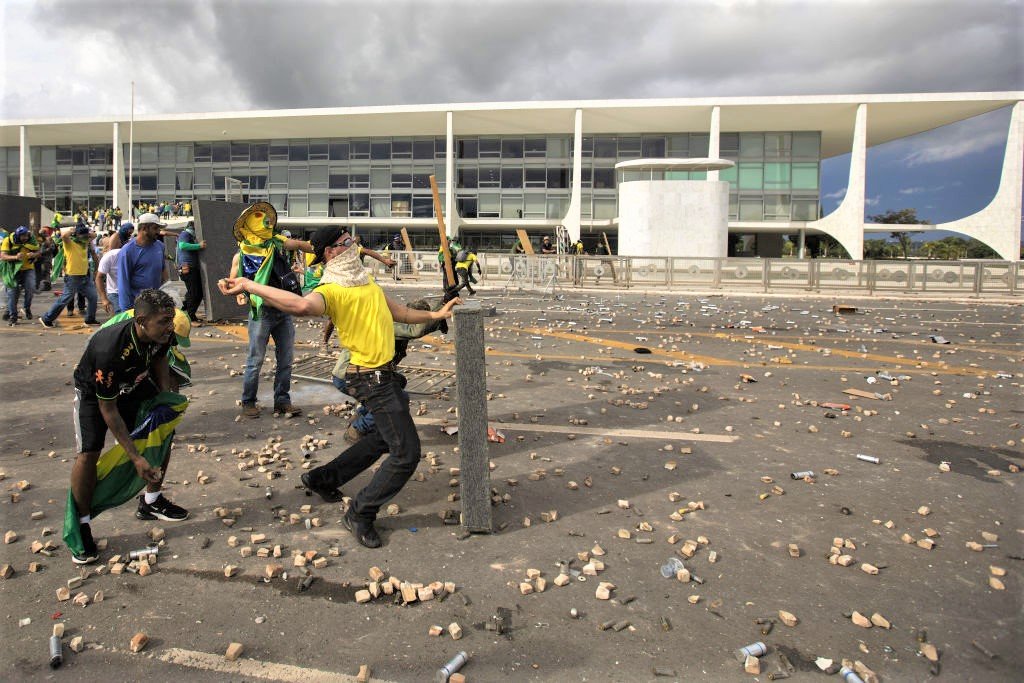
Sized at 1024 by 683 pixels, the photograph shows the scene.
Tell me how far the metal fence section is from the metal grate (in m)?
16.1

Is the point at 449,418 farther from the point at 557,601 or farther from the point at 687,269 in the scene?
the point at 687,269

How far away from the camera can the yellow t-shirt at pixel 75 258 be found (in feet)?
40.2

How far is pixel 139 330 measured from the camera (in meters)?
3.64

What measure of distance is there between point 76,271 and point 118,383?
34.8 ft

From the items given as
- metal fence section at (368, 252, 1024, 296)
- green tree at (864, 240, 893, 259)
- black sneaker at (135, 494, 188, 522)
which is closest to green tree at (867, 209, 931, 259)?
green tree at (864, 240, 893, 259)

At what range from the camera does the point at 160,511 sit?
4.34m

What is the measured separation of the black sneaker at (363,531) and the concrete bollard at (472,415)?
55cm

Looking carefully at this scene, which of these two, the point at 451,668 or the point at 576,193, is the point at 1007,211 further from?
the point at 451,668

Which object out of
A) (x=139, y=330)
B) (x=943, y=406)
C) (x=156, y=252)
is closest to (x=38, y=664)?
(x=139, y=330)

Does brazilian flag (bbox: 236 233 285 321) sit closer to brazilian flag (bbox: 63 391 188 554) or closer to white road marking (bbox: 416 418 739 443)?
white road marking (bbox: 416 418 739 443)

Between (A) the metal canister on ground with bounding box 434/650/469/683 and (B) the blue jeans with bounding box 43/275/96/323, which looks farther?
(B) the blue jeans with bounding box 43/275/96/323

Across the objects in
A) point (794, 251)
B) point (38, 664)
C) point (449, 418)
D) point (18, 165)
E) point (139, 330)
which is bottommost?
point (38, 664)

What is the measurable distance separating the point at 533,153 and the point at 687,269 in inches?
1081

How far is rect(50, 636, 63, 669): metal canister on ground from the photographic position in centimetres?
293
